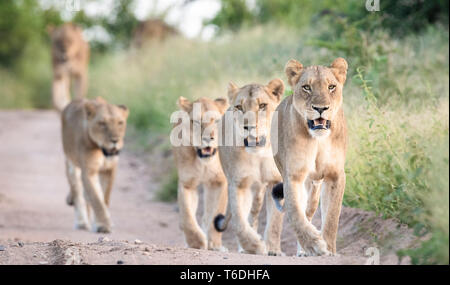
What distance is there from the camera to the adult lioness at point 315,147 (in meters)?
4.93

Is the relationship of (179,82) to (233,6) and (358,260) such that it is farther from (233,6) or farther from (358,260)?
(358,260)

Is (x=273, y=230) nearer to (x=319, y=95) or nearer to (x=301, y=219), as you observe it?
(x=301, y=219)

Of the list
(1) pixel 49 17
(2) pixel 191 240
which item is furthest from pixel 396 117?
(1) pixel 49 17

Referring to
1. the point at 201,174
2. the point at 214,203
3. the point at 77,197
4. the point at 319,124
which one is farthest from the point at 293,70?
the point at 77,197

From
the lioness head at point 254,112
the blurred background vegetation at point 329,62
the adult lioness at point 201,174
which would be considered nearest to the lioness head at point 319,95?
the blurred background vegetation at point 329,62

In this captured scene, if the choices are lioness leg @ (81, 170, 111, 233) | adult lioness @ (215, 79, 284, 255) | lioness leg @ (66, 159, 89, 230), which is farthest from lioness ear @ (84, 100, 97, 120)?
adult lioness @ (215, 79, 284, 255)

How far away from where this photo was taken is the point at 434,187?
415 centimetres

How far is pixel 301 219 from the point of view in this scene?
4973mm

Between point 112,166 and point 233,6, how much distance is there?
495 inches

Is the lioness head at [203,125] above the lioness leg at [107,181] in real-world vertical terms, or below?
above

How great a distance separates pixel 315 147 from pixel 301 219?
A: 0.45 meters

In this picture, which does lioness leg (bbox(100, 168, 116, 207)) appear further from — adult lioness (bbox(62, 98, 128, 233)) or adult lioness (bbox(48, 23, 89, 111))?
adult lioness (bbox(48, 23, 89, 111))

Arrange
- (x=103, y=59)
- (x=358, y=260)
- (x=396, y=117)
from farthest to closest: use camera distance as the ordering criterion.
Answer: (x=103, y=59) → (x=396, y=117) → (x=358, y=260)

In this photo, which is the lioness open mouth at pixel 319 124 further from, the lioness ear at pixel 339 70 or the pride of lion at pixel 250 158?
the lioness ear at pixel 339 70
